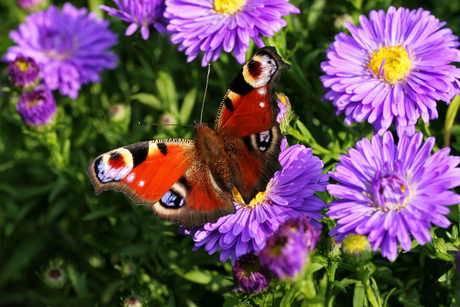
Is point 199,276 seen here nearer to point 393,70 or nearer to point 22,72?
point 393,70

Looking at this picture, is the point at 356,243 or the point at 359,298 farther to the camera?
the point at 359,298

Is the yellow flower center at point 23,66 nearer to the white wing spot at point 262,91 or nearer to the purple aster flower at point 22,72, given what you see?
the purple aster flower at point 22,72

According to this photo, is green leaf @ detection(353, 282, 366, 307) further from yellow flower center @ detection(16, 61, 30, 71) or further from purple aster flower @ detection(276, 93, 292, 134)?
yellow flower center @ detection(16, 61, 30, 71)

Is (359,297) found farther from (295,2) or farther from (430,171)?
(295,2)

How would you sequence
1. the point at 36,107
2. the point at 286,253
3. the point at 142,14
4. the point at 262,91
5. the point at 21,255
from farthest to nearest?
the point at 21,255 → the point at 36,107 → the point at 142,14 → the point at 262,91 → the point at 286,253

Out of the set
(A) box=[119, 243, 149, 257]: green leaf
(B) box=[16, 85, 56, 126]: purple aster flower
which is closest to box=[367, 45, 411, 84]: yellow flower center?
(A) box=[119, 243, 149, 257]: green leaf

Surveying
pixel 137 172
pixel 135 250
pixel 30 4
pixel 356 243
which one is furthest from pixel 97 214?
pixel 30 4
